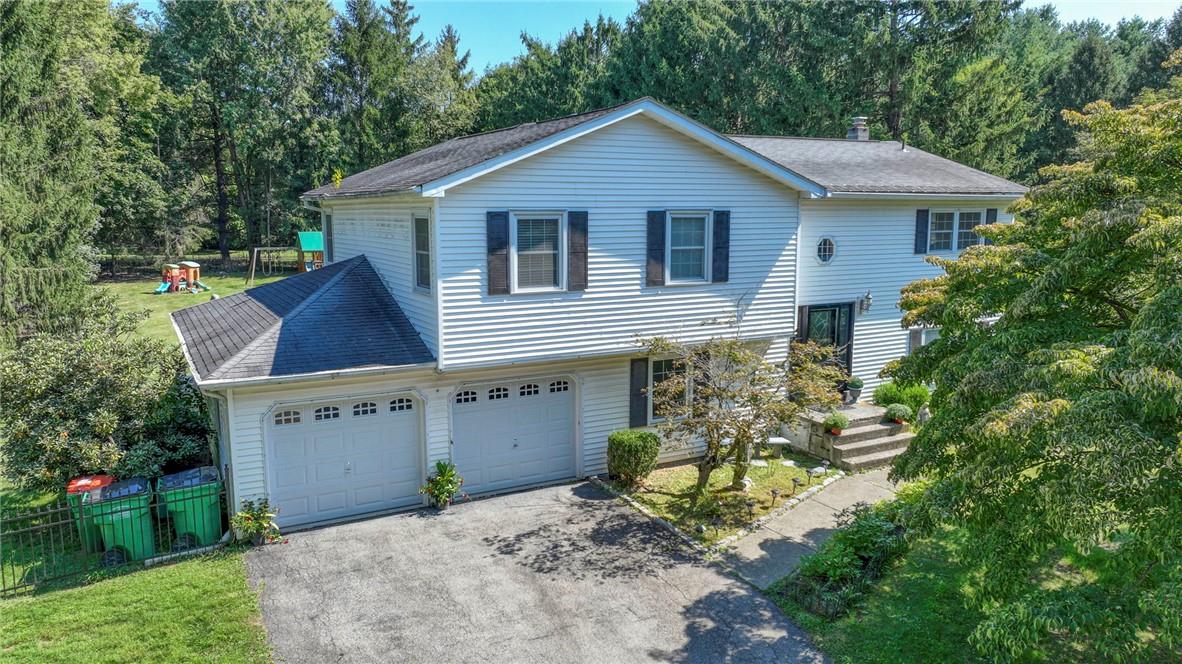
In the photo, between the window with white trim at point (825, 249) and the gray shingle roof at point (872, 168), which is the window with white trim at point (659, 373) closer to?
the window with white trim at point (825, 249)

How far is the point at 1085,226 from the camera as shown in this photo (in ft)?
23.8

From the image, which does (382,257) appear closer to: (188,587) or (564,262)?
(564,262)

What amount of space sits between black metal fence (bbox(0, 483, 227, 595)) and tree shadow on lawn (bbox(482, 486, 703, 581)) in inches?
171

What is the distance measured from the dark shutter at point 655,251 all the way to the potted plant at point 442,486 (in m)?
4.90

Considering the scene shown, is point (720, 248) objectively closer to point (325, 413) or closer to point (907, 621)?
point (907, 621)

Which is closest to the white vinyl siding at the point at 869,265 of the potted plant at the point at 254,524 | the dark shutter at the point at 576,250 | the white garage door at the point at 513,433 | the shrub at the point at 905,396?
the shrub at the point at 905,396

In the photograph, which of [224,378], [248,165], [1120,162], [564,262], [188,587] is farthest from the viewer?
[248,165]

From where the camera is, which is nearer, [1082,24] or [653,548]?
[653,548]

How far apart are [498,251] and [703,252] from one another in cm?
419

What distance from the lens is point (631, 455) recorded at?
44.2ft

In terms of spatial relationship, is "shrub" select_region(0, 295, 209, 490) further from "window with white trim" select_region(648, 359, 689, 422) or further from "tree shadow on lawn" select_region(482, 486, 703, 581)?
"window with white trim" select_region(648, 359, 689, 422)

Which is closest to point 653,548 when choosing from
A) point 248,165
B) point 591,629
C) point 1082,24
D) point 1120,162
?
point 591,629

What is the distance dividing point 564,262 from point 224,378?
564 centimetres

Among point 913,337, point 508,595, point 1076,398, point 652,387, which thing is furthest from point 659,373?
point 1076,398
